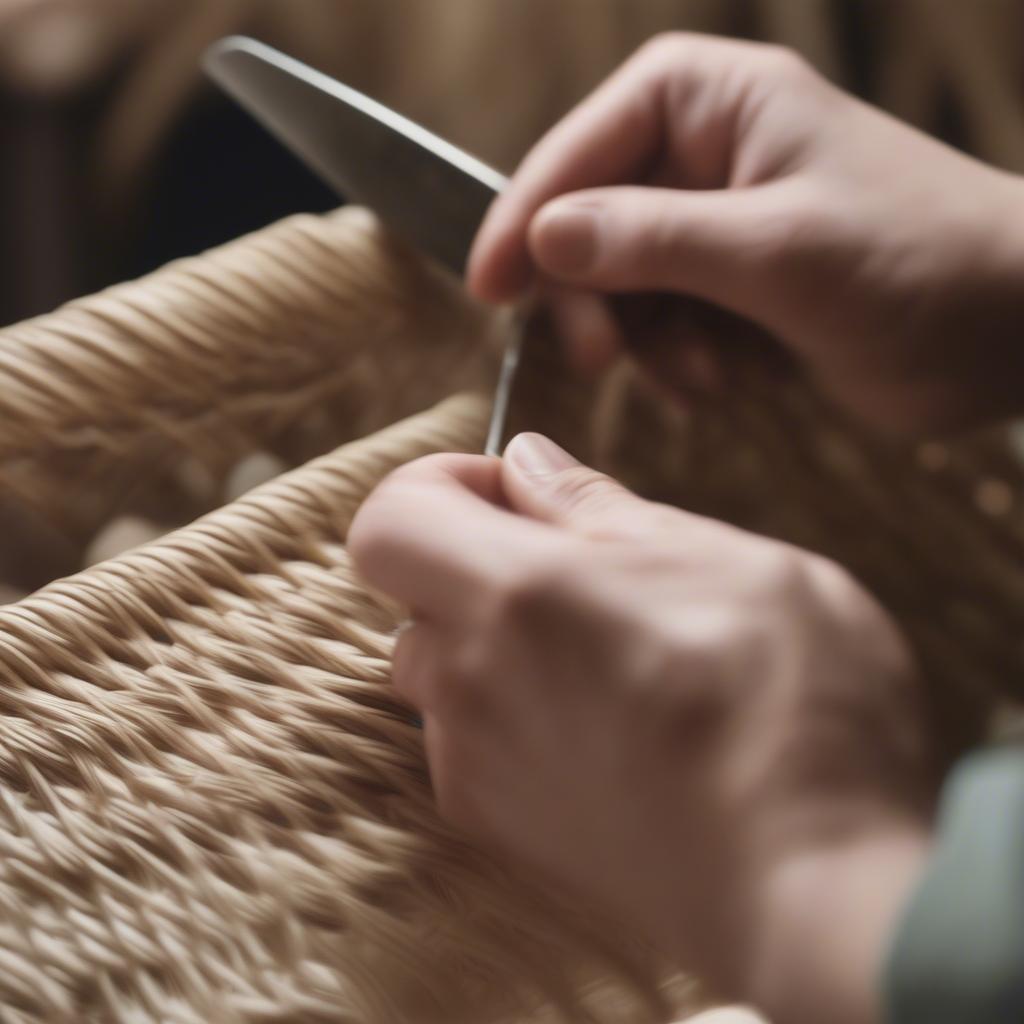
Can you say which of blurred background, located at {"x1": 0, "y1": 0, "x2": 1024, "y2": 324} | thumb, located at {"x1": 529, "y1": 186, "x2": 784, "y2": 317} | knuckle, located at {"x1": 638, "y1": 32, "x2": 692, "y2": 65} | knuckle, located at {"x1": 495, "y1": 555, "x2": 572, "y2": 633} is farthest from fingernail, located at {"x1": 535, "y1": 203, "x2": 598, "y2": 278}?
blurred background, located at {"x1": 0, "y1": 0, "x2": 1024, "y2": 324}

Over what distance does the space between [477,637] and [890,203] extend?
0.28 m

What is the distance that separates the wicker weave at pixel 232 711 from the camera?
0.33m

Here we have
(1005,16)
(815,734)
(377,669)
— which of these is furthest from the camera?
(1005,16)

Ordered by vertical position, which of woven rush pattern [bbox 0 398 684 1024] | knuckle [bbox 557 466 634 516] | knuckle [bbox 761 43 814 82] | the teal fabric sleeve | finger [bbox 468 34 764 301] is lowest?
woven rush pattern [bbox 0 398 684 1024]

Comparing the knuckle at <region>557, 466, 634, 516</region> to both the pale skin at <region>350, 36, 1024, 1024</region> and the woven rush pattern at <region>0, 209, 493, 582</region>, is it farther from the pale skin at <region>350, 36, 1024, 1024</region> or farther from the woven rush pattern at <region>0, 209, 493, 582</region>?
the woven rush pattern at <region>0, 209, 493, 582</region>

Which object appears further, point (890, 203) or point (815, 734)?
point (890, 203)

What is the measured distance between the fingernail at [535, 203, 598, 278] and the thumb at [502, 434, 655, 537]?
0.14 m

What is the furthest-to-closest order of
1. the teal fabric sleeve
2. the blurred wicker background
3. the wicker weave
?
the blurred wicker background < the wicker weave < the teal fabric sleeve

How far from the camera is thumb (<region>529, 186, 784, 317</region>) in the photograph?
461 millimetres

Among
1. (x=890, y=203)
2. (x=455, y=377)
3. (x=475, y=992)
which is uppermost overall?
(x=890, y=203)

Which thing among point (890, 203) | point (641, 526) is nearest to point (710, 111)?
point (890, 203)

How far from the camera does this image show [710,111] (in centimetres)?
51

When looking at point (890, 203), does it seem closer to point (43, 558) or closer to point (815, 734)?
point (815, 734)

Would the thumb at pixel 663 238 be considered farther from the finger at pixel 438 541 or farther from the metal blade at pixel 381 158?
the finger at pixel 438 541
